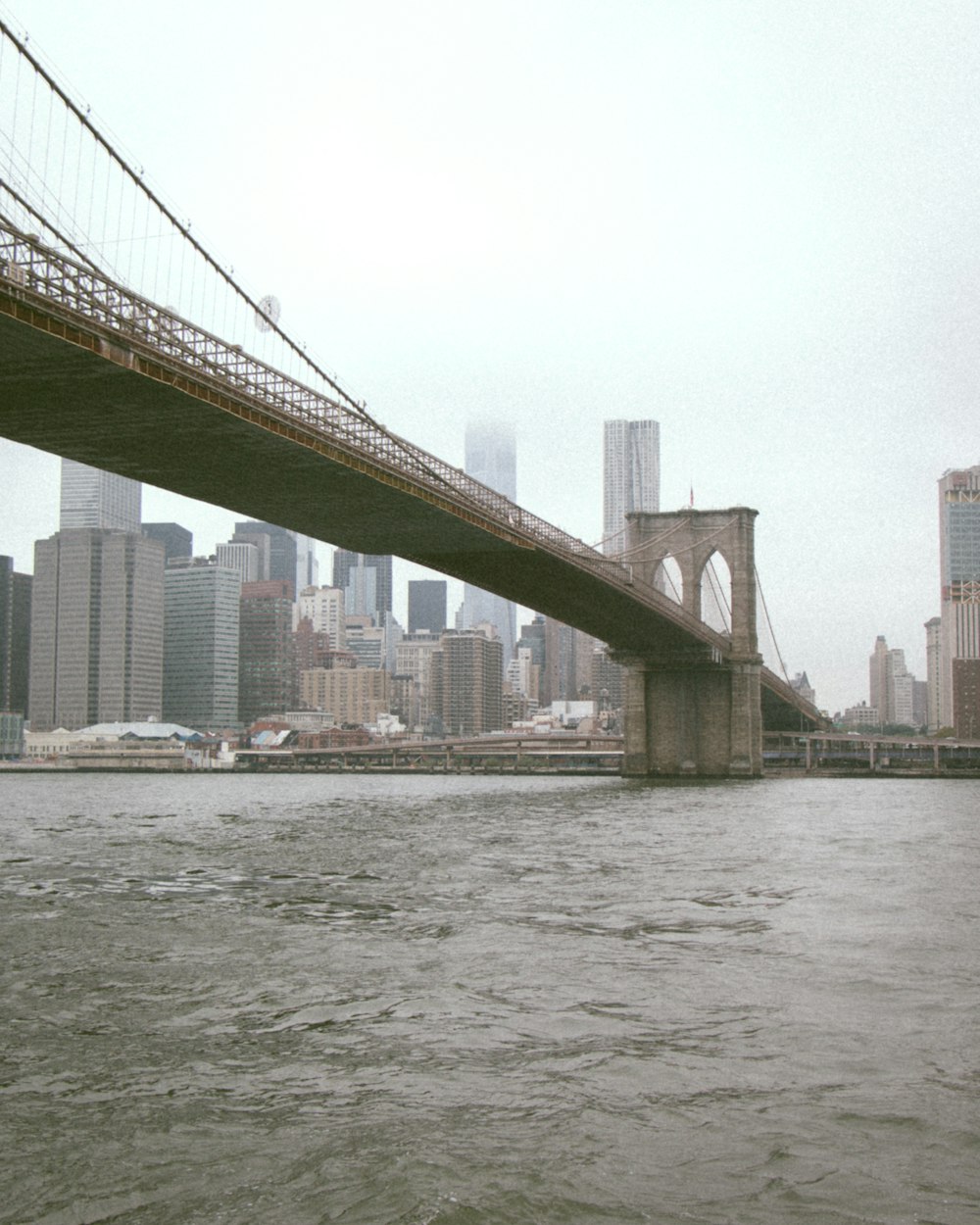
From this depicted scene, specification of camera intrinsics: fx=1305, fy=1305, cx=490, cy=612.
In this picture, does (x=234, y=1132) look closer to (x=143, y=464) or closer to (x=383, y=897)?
(x=383, y=897)

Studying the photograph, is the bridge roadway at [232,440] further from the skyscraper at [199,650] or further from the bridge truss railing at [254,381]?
the skyscraper at [199,650]

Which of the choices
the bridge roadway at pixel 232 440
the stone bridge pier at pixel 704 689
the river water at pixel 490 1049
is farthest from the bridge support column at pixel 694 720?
the river water at pixel 490 1049

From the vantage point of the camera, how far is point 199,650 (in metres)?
196

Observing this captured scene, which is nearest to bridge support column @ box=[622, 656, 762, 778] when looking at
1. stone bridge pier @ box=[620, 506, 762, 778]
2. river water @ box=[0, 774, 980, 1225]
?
stone bridge pier @ box=[620, 506, 762, 778]

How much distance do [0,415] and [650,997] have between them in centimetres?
2205

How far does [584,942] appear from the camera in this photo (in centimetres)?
1284

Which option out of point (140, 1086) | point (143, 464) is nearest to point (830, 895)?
point (140, 1086)

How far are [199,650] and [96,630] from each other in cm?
1739

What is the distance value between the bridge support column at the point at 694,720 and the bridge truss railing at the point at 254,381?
18767 millimetres

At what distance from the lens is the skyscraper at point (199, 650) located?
192875 millimetres

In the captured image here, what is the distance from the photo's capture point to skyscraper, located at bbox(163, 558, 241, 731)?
192875 millimetres

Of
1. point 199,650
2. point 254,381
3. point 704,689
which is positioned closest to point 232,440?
point 254,381

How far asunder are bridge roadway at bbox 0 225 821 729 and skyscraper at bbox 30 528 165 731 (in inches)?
5384

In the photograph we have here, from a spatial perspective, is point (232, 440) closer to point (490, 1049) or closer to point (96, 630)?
point (490, 1049)
